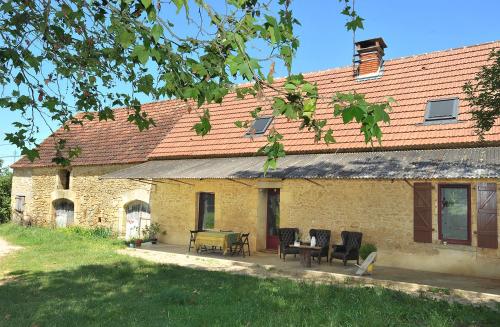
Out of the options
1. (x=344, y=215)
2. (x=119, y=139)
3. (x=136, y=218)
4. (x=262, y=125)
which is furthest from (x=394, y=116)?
(x=119, y=139)

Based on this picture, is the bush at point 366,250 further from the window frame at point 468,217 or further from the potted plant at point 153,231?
the potted plant at point 153,231

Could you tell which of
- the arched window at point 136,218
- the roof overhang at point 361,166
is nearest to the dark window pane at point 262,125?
the roof overhang at point 361,166

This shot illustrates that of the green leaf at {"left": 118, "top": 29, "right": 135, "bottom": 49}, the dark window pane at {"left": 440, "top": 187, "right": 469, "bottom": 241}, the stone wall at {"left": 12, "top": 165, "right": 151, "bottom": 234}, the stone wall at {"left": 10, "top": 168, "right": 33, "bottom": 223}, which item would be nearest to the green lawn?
the dark window pane at {"left": 440, "top": 187, "right": 469, "bottom": 241}

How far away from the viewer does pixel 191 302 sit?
21.9 ft

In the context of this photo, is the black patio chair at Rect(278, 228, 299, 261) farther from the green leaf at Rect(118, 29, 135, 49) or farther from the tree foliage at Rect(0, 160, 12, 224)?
the tree foliage at Rect(0, 160, 12, 224)

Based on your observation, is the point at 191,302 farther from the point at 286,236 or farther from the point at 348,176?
the point at 286,236

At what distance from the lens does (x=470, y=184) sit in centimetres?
946

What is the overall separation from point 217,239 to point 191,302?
15.4ft

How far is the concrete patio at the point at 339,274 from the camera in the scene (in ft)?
24.7

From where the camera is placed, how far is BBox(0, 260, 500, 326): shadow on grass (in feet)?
18.8

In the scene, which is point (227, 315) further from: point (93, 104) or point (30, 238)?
point (30, 238)

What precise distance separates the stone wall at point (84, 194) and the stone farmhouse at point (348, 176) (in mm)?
67

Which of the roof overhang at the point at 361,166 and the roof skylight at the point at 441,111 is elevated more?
the roof skylight at the point at 441,111

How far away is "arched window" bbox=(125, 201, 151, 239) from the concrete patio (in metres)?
2.76
